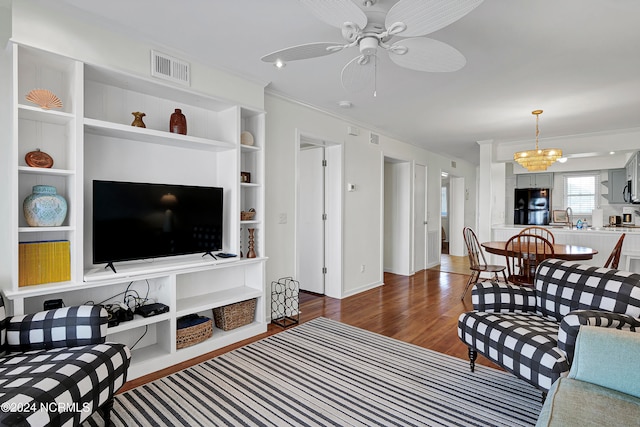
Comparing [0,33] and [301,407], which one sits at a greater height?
[0,33]

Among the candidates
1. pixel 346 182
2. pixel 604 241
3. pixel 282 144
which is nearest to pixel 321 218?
pixel 346 182

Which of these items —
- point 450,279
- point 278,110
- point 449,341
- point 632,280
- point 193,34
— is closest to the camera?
point 632,280

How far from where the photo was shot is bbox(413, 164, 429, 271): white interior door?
20.5 ft

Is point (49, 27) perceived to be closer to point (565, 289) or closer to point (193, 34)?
point (193, 34)

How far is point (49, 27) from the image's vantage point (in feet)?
6.72

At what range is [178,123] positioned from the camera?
2.69 meters

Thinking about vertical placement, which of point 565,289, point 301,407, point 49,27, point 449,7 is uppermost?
point 49,27

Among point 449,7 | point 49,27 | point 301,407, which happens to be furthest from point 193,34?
point 301,407

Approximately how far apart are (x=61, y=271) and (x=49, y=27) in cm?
152

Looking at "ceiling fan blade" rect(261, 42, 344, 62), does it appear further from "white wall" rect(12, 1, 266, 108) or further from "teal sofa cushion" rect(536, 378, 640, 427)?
"teal sofa cushion" rect(536, 378, 640, 427)

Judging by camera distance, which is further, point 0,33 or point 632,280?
point 0,33

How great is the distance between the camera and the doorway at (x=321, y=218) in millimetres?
4488

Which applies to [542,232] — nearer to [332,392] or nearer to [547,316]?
[547,316]

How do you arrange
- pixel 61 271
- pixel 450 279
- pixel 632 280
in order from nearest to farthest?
1. pixel 632 280
2. pixel 61 271
3. pixel 450 279
